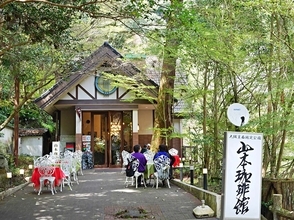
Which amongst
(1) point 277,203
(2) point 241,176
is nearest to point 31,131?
(2) point 241,176

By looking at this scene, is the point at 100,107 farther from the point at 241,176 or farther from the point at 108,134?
the point at 241,176

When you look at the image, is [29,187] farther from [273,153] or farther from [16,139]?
[273,153]

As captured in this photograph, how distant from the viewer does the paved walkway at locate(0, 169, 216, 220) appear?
9.12 m

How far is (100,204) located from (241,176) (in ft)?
13.8

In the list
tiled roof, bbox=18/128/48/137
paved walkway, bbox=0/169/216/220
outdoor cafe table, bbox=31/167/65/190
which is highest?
tiled roof, bbox=18/128/48/137

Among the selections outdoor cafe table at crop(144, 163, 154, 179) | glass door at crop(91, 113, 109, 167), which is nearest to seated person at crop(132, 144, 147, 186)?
outdoor cafe table at crop(144, 163, 154, 179)

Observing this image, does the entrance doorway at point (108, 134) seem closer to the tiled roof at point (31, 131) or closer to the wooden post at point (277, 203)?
the tiled roof at point (31, 131)

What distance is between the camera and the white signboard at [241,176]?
286 inches

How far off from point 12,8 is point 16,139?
900cm

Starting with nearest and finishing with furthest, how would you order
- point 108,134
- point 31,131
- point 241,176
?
point 241,176
point 108,134
point 31,131

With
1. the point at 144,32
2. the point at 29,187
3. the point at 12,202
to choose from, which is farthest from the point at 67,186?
the point at 144,32

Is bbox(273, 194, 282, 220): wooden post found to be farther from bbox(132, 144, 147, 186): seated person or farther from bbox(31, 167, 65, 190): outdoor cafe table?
bbox(31, 167, 65, 190): outdoor cafe table

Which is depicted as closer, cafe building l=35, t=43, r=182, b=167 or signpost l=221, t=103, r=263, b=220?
signpost l=221, t=103, r=263, b=220

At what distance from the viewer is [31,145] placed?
26.4m
